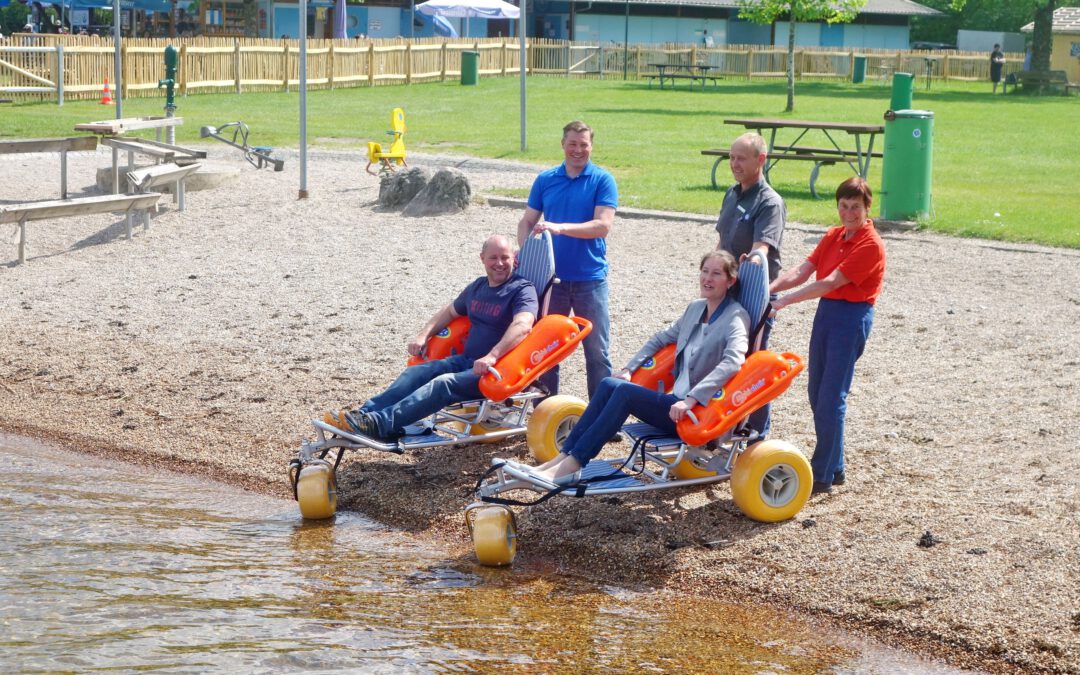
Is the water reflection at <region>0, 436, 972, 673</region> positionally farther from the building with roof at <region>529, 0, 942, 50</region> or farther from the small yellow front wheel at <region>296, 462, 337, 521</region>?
the building with roof at <region>529, 0, 942, 50</region>

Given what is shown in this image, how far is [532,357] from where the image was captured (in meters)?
6.95

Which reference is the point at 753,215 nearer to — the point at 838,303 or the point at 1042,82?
the point at 838,303

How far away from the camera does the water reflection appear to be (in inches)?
198

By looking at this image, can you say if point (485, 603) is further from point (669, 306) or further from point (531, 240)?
point (669, 306)

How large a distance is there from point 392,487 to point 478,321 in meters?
1.02

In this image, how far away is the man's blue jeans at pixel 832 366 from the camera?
654 cm

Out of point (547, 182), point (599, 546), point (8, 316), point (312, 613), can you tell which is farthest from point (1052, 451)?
point (8, 316)

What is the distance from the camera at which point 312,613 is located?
546 centimetres

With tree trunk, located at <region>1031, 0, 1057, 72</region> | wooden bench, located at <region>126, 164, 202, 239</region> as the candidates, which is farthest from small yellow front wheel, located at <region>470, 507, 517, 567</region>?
tree trunk, located at <region>1031, 0, 1057, 72</region>

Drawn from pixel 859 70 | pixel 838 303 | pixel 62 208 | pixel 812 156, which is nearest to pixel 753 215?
pixel 838 303

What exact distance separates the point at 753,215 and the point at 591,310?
1.16 meters

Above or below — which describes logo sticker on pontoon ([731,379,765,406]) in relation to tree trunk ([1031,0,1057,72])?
below

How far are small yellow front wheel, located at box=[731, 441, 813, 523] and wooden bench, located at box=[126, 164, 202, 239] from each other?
967 centimetres

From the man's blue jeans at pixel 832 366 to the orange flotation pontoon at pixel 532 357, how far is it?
1254 mm
